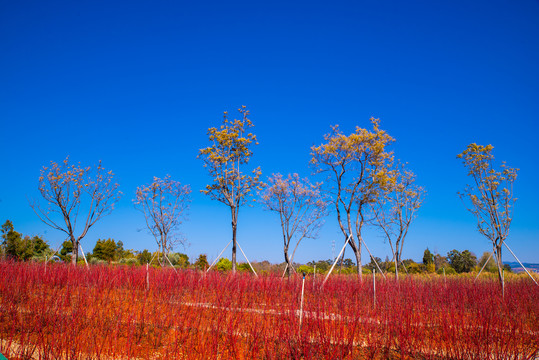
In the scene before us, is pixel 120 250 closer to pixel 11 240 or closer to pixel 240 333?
pixel 11 240

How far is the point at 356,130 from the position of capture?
48.8ft

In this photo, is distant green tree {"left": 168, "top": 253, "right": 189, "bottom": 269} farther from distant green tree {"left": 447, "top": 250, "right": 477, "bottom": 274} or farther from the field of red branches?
distant green tree {"left": 447, "top": 250, "right": 477, "bottom": 274}

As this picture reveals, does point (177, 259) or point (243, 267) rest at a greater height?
point (177, 259)

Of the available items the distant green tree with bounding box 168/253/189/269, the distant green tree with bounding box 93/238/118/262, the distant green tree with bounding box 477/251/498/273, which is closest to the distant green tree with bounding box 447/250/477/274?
the distant green tree with bounding box 477/251/498/273

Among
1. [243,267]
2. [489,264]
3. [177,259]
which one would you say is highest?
[489,264]

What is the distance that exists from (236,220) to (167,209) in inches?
330

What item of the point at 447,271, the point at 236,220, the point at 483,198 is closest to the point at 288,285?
the point at 236,220

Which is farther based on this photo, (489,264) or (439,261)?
(439,261)

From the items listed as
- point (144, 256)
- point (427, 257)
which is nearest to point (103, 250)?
point (144, 256)

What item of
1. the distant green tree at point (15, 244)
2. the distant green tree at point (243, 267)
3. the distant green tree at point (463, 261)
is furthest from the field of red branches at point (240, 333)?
the distant green tree at point (463, 261)

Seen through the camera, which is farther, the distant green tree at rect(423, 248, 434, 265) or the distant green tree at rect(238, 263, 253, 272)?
the distant green tree at rect(423, 248, 434, 265)

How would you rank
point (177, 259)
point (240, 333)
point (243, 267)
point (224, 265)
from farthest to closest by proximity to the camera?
point (177, 259) < point (243, 267) < point (224, 265) < point (240, 333)

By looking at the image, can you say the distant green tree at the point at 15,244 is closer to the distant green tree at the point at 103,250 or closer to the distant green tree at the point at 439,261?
the distant green tree at the point at 103,250

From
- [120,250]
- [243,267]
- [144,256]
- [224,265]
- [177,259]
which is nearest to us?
[224,265]
